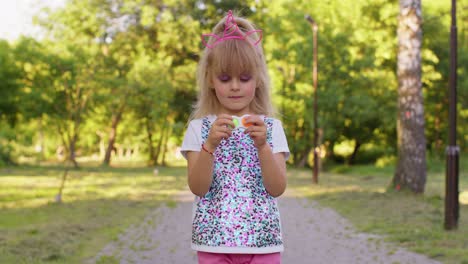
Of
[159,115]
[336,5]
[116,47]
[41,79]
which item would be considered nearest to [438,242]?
[41,79]

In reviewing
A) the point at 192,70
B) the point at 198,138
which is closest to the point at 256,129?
the point at 198,138

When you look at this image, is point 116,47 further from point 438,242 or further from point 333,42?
point 438,242

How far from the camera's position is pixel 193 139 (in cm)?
357

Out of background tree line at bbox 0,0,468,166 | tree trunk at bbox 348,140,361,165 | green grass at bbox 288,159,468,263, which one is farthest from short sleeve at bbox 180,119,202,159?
tree trunk at bbox 348,140,361,165

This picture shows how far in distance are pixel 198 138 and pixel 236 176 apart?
261 mm

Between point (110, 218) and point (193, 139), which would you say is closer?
point (193, 139)

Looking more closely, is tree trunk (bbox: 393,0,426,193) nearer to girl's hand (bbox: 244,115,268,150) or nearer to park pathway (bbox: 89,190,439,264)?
park pathway (bbox: 89,190,439,264)

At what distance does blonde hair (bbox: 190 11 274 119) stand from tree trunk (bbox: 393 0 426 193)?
51.1ft

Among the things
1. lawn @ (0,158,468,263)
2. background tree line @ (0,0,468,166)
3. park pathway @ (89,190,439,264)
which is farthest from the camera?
background tree line @ (0,0,468,166)

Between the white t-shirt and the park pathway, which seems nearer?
the white t-shirt

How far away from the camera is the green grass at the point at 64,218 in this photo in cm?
980

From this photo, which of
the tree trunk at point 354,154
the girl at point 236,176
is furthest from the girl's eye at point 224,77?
the tree trunk at point 354,154

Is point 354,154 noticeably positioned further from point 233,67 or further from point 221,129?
point 221,129

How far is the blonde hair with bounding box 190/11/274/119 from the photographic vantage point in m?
3.48
